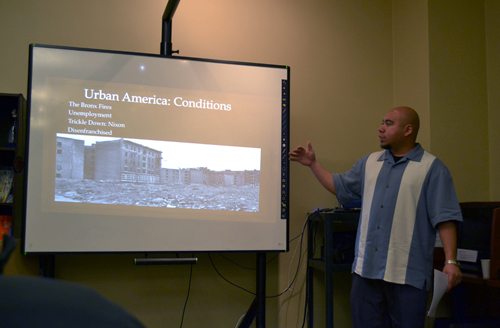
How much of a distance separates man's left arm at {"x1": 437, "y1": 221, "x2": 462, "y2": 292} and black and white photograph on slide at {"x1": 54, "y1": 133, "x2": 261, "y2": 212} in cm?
117

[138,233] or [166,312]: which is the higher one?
[138,233]

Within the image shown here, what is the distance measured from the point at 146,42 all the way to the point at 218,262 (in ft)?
5.59

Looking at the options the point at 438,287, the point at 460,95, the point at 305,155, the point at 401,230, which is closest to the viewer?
the point at 438,287

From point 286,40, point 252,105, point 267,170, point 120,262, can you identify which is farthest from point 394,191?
point 120,262

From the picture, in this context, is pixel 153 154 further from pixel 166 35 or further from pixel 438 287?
pixel 438 287

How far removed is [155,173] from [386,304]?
1580 millimetres

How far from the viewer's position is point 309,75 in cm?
322

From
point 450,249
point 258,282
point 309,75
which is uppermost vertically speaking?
point 309,75

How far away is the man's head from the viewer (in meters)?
2.19

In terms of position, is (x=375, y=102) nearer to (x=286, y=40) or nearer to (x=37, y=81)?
(x=286, y=40)

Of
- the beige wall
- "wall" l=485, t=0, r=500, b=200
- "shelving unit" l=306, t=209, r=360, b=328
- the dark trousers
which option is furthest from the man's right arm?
"wall" l=485, t=0, r=500, b=200

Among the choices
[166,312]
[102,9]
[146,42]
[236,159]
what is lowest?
[166,312]

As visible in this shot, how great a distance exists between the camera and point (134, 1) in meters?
2.89

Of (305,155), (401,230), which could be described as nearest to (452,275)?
(401,230)
